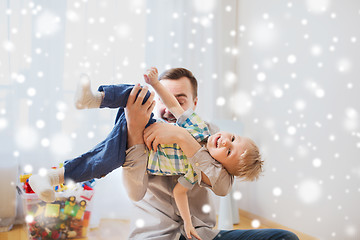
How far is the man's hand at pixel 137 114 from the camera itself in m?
1.18

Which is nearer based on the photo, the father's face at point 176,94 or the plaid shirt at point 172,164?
the plaid shirt at point 172,164

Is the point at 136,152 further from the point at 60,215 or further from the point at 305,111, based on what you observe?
the point at 305,111

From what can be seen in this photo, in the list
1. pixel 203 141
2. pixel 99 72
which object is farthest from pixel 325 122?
pixel 99 72

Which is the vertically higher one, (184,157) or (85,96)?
(85,96)

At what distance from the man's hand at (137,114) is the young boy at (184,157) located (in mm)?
30

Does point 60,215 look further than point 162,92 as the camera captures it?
Yes

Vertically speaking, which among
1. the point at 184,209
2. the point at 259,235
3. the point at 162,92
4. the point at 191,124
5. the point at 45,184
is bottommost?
the point at 259,235

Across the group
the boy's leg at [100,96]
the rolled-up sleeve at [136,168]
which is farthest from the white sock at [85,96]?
the rolled-up sleeve at [136,168]

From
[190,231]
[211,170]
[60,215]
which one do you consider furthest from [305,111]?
[60,215]

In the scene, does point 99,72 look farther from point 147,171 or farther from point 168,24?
point 147,171

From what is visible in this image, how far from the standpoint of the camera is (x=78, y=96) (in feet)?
3.50

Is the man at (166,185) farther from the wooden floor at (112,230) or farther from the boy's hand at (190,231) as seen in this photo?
the wooden floor at (112,230)

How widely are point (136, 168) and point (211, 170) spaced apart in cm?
26

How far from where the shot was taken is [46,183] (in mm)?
1121
